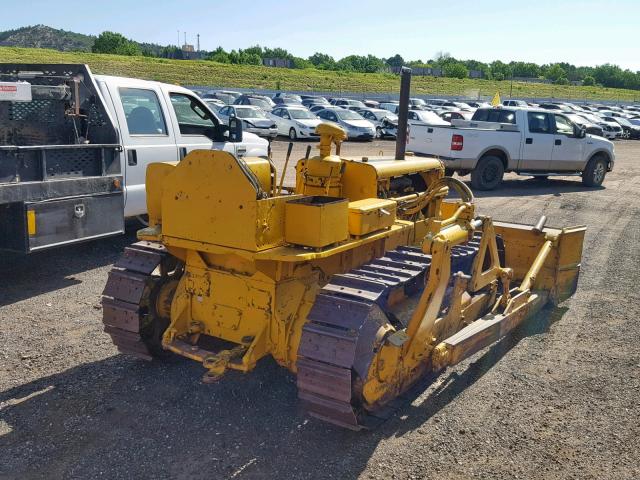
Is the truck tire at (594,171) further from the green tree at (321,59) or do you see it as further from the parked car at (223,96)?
the green tree at (321,59)

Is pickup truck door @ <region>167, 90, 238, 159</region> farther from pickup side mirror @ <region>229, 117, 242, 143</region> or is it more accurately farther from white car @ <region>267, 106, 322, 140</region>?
white car @ <region>267, 106, 322, 140</region>

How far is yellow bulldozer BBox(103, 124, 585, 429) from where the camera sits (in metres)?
3.95

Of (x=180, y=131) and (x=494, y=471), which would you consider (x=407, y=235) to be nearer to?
(x=494, y=471)

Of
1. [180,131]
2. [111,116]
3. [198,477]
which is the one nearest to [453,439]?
[198,477]

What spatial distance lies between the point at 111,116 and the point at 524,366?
520cm

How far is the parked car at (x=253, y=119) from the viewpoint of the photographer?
80.9 ft

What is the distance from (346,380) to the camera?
149 inches

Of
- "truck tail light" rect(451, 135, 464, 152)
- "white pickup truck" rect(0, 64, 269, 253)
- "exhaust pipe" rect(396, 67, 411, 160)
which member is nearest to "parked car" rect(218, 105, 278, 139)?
"truck tail light" rect(451, 135, 464, 152)

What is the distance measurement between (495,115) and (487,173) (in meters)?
1.92

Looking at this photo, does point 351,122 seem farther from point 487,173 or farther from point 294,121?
point 487,173

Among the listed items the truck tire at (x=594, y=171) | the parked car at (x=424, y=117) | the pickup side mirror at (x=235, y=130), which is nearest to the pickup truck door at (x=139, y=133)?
the pickup side mirror at (x=235, y=130)

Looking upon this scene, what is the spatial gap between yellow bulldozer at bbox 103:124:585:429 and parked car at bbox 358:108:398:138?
76.9ft

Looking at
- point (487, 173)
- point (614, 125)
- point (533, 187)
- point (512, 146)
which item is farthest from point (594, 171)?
point (614, 125)

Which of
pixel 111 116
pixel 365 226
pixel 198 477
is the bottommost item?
pixel 198 477
